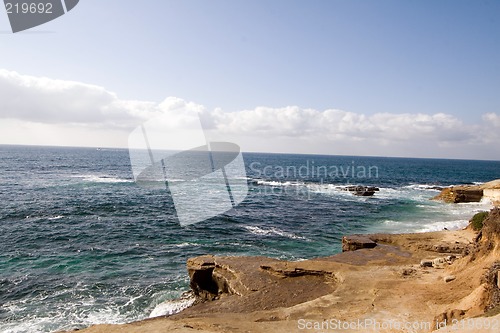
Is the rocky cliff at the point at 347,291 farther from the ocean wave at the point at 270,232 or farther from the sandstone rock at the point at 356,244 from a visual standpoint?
the ocean wave at the point at 270,232

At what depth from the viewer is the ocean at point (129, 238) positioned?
17.3 metres

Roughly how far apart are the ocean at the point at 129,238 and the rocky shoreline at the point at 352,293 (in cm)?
376

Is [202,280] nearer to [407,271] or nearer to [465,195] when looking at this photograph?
[407,271]

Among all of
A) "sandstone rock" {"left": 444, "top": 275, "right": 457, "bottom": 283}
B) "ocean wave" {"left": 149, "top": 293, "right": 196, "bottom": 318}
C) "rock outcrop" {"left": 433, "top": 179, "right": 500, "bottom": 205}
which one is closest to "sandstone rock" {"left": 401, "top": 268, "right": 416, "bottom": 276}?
"sandstone rock" {"left": 444, "top": 275, "right": 457, "bottom": 283}

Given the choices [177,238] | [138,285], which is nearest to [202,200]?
[177,238]

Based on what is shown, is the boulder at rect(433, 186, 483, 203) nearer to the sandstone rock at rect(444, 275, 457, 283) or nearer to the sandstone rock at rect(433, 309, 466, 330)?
the sandstone rock at rect(444, 275, 457, 283)

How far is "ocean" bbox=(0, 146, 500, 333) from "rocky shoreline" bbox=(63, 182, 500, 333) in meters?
3.76

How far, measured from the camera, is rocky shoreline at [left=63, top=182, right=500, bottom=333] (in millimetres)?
10719

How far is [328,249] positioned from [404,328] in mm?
16906

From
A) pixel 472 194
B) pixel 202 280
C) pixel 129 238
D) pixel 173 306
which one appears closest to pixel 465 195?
pixel 472 194

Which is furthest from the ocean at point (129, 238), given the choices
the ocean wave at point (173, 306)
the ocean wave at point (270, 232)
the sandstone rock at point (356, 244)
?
the sandstone rock at point (356, 244)

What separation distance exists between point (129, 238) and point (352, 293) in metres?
21.1

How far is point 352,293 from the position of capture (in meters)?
14.4

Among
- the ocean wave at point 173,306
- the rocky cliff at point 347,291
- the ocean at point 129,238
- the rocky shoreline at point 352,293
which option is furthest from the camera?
the ocean at point 129,238
